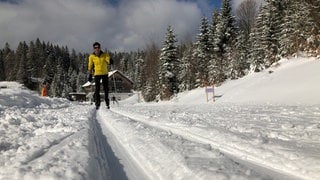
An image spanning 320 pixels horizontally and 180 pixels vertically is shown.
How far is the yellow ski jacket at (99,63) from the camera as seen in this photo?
12.6 metres

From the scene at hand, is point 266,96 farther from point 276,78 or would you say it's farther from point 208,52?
point 208,52

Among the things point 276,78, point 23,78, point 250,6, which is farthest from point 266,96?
point 23,78

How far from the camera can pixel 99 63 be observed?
41.3ft

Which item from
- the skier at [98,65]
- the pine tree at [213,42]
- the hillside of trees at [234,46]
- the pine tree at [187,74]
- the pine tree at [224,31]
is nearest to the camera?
the skier at [98,65]

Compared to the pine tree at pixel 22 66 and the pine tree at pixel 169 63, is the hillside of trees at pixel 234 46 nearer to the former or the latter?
the pine tree at pixel 169 63

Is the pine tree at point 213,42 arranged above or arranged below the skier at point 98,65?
above

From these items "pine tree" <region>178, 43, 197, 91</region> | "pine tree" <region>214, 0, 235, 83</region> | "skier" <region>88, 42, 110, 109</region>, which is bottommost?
"skier" <region>88, 42, 110, 109</region>

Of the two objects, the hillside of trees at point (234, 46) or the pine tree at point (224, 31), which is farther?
the pine tree at point (224, 31)

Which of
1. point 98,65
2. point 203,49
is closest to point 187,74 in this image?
point 203,49

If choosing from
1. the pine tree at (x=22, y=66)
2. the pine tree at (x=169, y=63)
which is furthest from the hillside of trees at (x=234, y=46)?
the pine tree at (x=22, y=66)

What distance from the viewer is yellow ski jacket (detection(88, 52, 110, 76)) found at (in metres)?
12.6

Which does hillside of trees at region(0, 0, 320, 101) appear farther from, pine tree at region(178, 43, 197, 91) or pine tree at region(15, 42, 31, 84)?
pine tree at region(15, 42, 31, 84)

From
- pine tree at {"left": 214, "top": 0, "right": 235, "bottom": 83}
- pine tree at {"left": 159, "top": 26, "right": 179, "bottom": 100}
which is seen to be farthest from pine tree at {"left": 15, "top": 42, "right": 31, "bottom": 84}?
pine tree at {"left": 214, "top": 0, "right": 235, "bottom": 83}

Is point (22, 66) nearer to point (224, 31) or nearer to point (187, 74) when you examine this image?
point (187, 74)
